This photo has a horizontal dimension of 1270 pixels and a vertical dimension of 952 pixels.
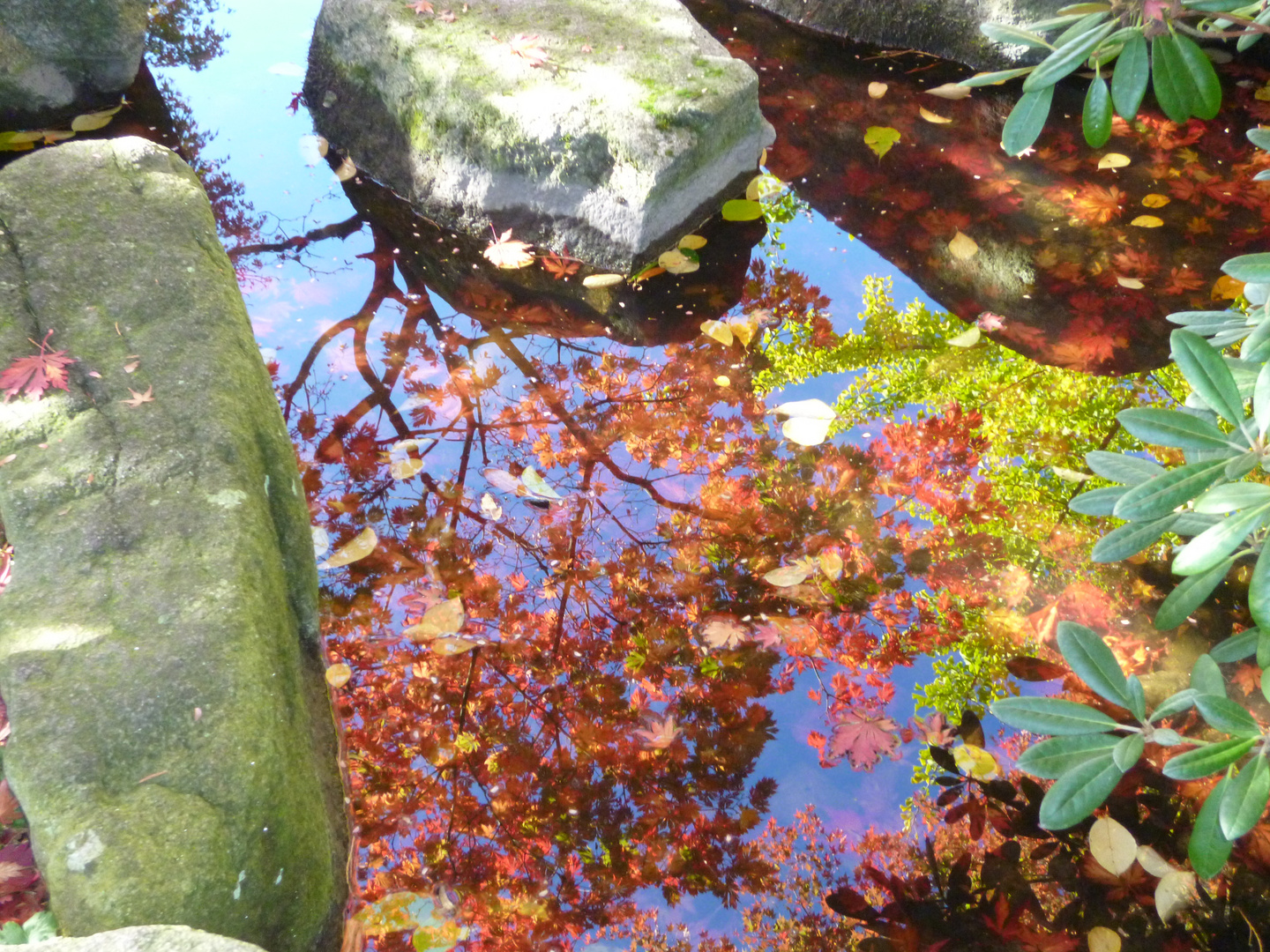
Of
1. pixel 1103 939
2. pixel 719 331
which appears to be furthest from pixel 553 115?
pixel 1103 939

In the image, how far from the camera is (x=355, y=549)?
2715mm

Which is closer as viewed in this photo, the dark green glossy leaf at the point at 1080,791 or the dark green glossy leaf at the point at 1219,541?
the dark green glossy leaf at the point at 1219,541

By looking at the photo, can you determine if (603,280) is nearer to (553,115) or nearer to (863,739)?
(553,115)

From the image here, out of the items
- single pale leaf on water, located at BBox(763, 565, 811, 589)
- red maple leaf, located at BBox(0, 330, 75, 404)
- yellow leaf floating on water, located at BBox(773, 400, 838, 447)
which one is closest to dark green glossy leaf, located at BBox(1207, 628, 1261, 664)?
single pale leaf on water, located at BBox(763, 565, 811, 589)

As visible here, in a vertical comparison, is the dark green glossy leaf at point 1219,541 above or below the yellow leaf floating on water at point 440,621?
above

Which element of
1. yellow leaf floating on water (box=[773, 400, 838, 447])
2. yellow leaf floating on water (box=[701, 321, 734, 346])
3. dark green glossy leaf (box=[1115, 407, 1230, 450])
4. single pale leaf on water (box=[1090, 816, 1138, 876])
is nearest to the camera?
dark green glossy leaf (box=[1115, 407, 1230, 450])

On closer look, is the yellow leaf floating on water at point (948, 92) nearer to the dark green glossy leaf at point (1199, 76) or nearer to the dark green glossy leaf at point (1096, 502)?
the dark green glossy leaf at point (1199, 76)

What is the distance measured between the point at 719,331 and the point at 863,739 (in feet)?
5.53

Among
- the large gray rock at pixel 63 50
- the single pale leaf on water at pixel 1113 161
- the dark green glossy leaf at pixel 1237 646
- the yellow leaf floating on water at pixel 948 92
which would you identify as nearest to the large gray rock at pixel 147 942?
the dark green glossy leaf at pixel 1237 646

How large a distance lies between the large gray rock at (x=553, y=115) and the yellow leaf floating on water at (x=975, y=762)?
219 cm

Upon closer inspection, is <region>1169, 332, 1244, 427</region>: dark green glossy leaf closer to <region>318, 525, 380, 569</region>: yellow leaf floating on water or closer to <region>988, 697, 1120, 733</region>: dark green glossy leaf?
<region>988, 697, 1120, 733</region>: dark green glossy leaf

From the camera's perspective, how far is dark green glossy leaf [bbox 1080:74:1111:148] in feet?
5.34

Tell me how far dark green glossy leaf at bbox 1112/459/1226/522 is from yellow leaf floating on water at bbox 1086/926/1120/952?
1222mm

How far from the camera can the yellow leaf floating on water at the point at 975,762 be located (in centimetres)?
222
